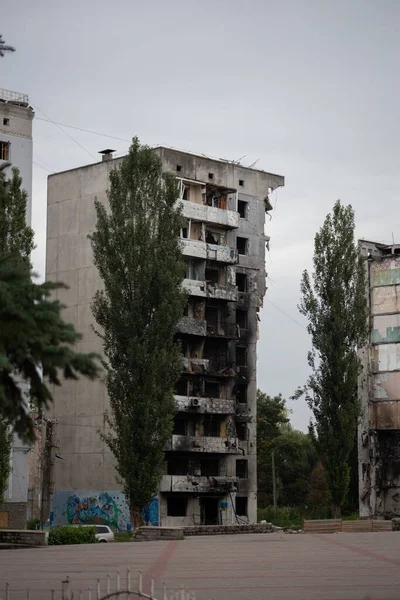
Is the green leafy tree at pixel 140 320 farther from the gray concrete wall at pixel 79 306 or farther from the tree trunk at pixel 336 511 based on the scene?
the gray concrete wall at pixel 79 306

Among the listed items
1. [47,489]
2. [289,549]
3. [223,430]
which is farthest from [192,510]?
[289,549]

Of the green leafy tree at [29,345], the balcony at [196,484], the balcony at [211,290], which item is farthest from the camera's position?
the balcony at [211,290]

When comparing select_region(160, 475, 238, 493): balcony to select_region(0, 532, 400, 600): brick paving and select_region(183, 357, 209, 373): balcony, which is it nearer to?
select_region(183, 357, 209, 373): balcony

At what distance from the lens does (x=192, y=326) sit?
63562mm

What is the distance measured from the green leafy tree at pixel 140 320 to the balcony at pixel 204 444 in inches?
538

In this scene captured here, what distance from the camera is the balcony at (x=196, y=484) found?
201 ft

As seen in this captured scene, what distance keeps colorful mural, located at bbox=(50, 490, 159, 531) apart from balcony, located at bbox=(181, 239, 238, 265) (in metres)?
13.7

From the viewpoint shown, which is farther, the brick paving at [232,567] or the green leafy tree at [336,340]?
the green leafy tree at [336,340]

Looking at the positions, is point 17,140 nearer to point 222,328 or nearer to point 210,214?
point 210,214

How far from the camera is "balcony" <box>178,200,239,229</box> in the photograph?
64938mm

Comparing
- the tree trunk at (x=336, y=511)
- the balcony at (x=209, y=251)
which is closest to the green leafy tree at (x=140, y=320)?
the tree trunk at (x=336, y=511)

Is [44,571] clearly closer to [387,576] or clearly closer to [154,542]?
[387,576]

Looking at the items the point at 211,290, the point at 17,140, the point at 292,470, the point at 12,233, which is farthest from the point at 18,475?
the point at 292,470

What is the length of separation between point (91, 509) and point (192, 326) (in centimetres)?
1149
